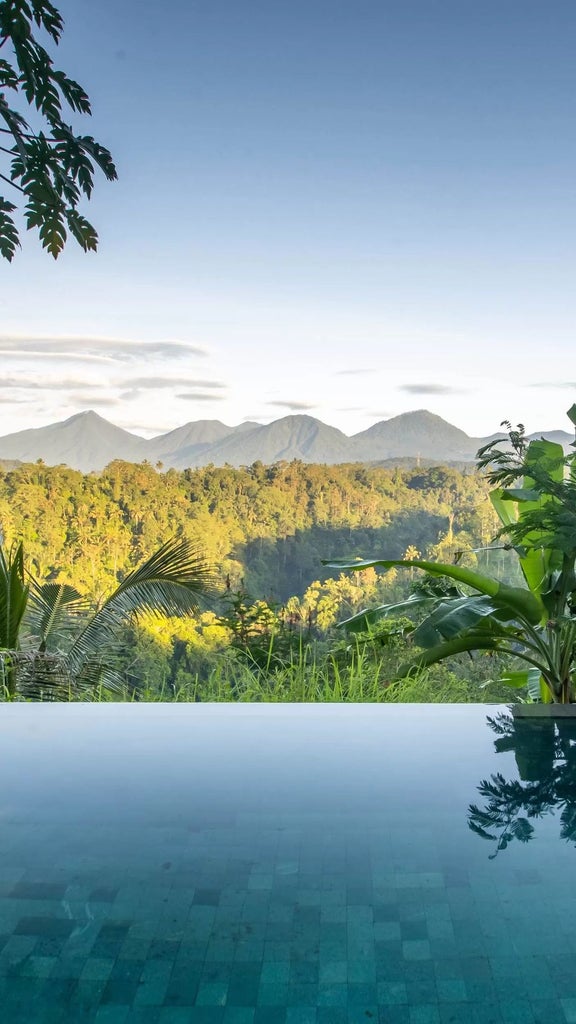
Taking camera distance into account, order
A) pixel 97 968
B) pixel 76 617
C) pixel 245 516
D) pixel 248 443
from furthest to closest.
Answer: pixel 248 443, pixel 245 516, pixel 76 617, pixel 97 968

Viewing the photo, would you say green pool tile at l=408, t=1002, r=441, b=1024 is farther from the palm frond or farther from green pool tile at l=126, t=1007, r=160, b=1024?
the palm frond

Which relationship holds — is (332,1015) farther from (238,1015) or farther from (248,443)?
(248,443)

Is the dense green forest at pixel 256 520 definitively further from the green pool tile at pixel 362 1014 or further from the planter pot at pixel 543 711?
the green pool tile at pixel 362 1014

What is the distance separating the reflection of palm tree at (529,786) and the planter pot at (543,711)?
0.05m

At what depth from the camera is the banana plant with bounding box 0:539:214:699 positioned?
13.5 ft

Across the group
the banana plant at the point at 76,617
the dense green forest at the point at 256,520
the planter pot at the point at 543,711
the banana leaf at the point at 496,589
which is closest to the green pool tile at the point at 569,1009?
the planter pot at the point at 543,711

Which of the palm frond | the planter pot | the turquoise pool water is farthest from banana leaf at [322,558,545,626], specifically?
the palm frond

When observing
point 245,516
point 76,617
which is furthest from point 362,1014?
point 245,516

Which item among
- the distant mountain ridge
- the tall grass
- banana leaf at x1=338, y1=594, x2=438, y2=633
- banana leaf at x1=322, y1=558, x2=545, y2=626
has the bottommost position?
the tall grass

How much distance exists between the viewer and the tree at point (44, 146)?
1.77 meters

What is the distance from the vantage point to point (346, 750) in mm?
2100

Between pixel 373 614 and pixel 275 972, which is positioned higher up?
pixel 373 614

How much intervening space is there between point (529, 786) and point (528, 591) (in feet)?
3.47

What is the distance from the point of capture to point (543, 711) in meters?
2.44
